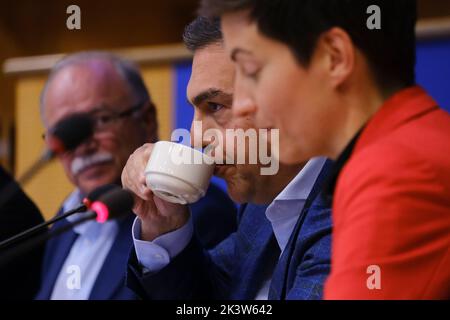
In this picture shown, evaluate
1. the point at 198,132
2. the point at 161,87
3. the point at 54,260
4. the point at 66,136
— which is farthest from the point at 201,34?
the point at 161,87

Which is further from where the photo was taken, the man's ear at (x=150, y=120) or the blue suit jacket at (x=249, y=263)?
the man's ear at (x=150, y=120)

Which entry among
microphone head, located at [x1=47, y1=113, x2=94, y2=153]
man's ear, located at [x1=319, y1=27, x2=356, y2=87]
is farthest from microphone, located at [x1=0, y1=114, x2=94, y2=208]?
man's ear, located at [x1=319, y1=27, x2=356, y2=87]

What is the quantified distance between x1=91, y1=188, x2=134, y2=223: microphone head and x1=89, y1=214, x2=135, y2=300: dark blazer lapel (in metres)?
0.37

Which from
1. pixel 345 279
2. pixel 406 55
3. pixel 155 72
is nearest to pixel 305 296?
pixel 345 279

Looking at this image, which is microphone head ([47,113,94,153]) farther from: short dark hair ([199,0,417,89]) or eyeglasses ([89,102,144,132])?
short dark hair ([199,0,417,89])

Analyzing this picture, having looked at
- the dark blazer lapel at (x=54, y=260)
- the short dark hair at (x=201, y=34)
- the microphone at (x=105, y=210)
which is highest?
the short dark hair at (x=201, y=34)

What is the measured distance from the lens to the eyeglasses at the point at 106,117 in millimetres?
1304

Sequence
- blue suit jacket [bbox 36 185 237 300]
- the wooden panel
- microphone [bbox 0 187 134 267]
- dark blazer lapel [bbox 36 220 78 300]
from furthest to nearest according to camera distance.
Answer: the wooden panel, dark blazer lapel [bbox 36 220 78 300], blue suit jacket [bbox 36 185 237 300], microphone [bbox 0 187 134 267]

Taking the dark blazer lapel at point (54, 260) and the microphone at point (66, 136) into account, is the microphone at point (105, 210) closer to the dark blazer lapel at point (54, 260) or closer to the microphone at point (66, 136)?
the microphone at point (66, 136)

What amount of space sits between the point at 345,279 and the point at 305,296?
0.20m

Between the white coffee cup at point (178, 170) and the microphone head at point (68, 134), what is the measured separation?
0.40 ft

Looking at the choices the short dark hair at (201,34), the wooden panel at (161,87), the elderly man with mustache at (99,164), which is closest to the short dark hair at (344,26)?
the short dark hair at (201,34)

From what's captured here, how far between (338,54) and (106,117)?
0.66m

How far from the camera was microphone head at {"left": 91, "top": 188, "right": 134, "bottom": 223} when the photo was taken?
0.83 meters
